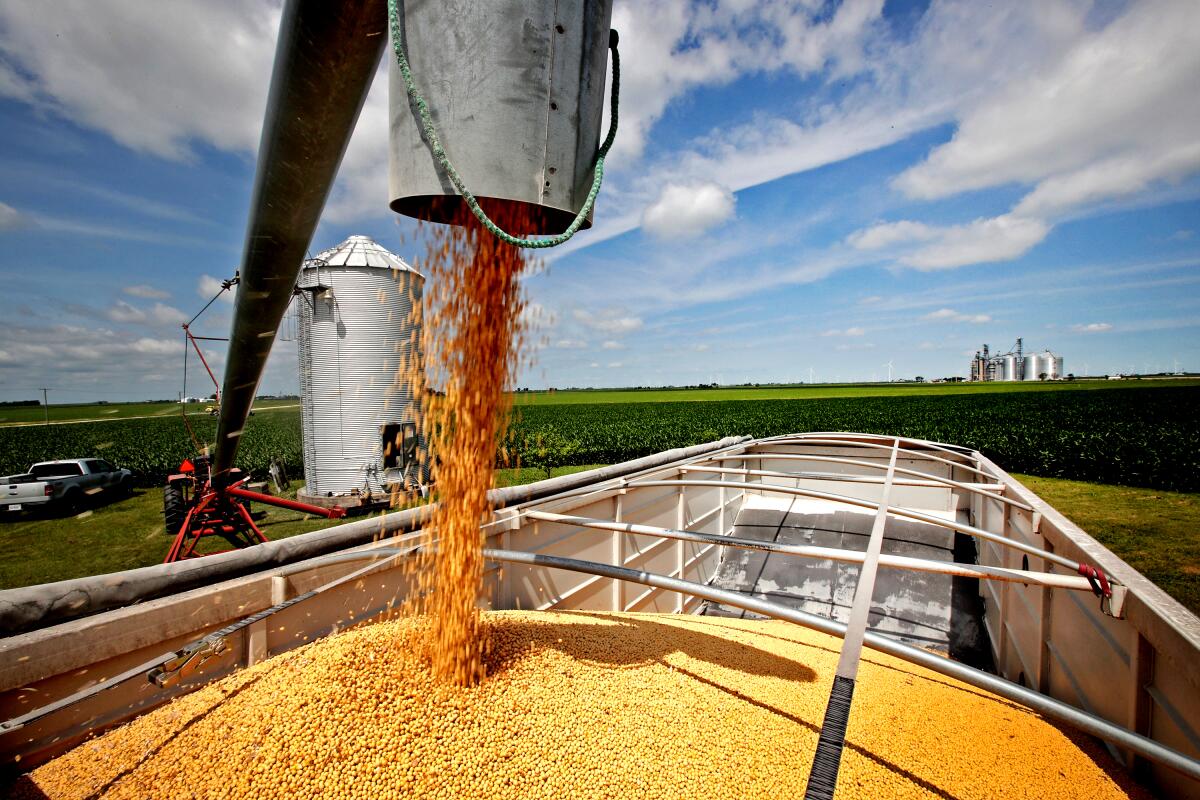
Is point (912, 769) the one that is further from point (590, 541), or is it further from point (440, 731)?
point (590, 541)

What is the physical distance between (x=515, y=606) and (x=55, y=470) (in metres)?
15.3

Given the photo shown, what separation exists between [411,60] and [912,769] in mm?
2614

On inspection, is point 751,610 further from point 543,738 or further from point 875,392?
point 875,392

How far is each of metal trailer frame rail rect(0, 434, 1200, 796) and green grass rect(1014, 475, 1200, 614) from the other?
417cm

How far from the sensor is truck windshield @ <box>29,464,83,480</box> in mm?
12562

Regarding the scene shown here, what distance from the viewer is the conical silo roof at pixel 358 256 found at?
10.9m

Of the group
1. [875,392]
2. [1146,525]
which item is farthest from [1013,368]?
[1146,525]

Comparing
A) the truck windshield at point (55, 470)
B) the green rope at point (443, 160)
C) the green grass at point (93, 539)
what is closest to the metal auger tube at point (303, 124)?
the green rope at point (443, 160)

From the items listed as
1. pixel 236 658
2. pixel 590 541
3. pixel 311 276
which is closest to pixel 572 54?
pixel 236 658

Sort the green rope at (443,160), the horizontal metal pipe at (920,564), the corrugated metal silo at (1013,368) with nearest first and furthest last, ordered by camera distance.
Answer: the green rope at (443,160)
the horizontal metal pipe at (920,564)
the corrugated metal silo at (1013,368)

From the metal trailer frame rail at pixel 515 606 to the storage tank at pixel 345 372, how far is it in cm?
804

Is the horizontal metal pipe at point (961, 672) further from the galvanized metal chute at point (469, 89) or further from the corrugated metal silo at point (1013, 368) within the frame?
the corrugated metal silo at point (1013, 368)

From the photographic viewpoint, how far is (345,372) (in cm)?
1082

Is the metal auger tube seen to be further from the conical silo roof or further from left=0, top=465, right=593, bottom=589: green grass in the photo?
the conical silo roof
